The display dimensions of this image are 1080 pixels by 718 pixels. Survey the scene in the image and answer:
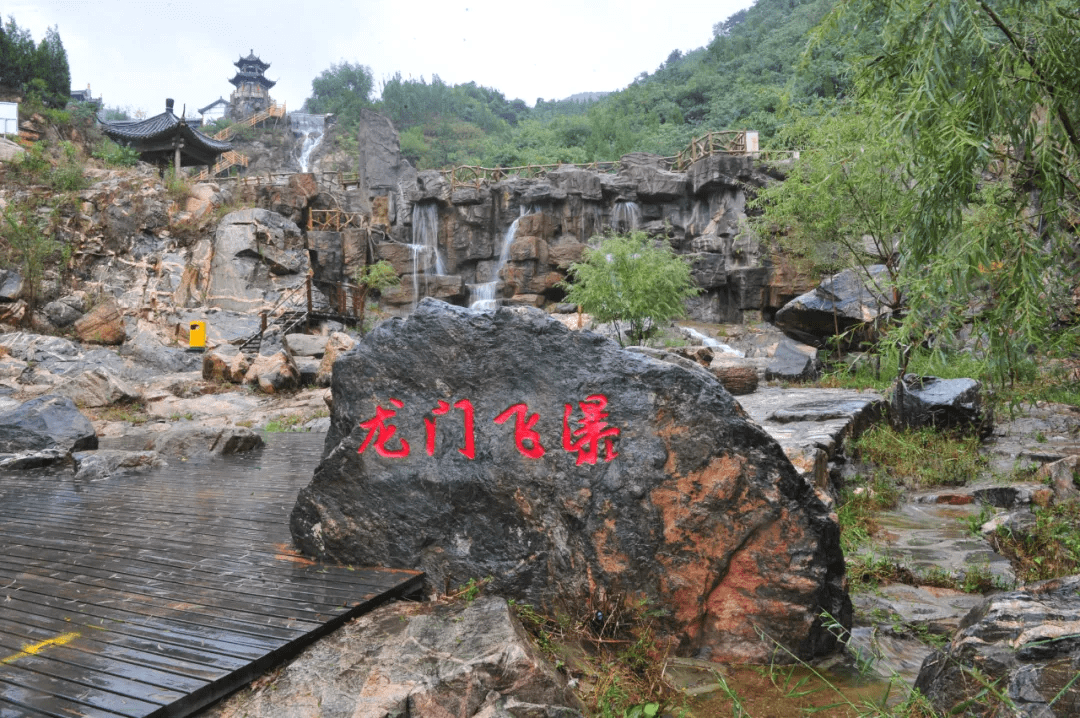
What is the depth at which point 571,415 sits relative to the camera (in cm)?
318

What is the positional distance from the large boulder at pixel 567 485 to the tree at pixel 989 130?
165 cm

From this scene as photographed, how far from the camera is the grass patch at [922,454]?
6.18 m

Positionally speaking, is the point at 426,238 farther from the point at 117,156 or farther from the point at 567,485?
the point at 567,485

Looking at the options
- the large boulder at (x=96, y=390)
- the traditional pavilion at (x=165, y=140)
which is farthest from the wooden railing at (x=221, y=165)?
the large boulder at (x=96, y=390)

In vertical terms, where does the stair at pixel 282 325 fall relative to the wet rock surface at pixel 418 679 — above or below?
above

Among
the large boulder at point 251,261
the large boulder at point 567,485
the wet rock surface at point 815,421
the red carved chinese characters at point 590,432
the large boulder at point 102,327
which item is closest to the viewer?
the large boulder at point 567,485

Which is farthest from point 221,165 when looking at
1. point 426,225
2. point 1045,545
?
point 1045,545

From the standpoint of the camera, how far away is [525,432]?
10.7ft

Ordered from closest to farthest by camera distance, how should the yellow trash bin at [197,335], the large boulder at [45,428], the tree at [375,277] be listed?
1. the large boulder at [45,428]
2. the yellow trash bin at [197,335]
3. the tree at [375,277]

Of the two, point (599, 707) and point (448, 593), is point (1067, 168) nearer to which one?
point (599, 707)

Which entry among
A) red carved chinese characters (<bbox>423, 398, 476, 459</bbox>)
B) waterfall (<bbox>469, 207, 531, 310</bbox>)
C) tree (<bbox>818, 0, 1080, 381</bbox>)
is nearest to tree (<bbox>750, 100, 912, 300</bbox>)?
tree (<bbox>818, 0, 1080, 381</bbox>)

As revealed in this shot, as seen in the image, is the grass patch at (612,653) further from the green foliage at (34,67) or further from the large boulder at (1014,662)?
the green foliage at (34,67)

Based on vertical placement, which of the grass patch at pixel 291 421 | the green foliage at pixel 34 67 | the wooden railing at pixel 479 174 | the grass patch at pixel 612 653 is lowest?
the grass patch at pixel 291 421

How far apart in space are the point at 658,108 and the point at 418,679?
42.5 meters
